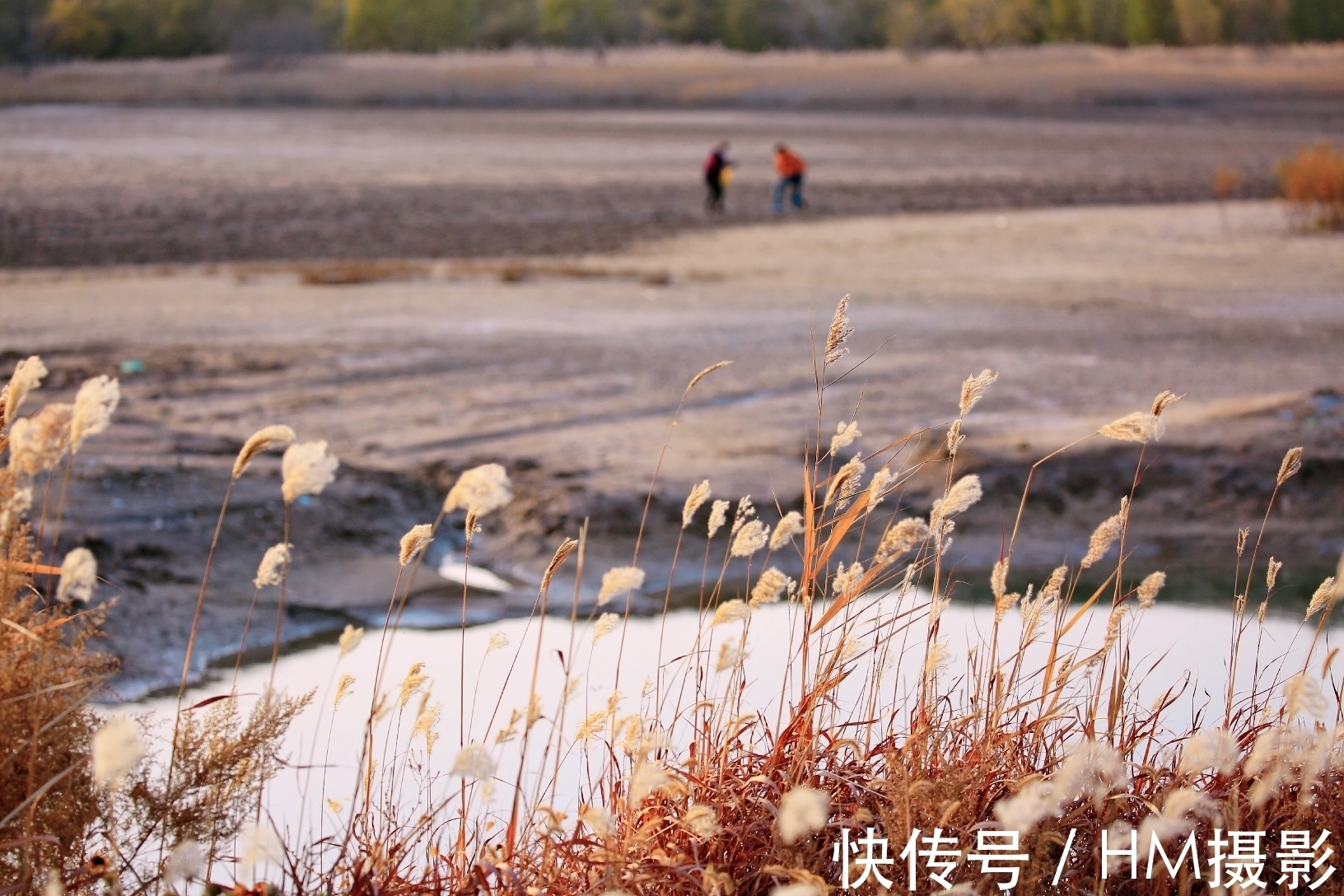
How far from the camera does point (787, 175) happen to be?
66.2 feet

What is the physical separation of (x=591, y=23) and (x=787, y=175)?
31.0 meters

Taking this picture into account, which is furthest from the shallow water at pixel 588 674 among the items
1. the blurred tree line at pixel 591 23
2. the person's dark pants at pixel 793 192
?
the blurred tree line at pixel 591 23

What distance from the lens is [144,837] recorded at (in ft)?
7.63

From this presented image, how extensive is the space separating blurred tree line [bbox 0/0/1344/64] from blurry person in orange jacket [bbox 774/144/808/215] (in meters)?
18.3

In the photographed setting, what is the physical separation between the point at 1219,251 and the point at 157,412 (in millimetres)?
11503

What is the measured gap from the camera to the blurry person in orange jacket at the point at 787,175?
19688mm

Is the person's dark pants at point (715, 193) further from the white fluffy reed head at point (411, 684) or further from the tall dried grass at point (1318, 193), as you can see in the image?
the white fluffy reed head at point (411, 684)

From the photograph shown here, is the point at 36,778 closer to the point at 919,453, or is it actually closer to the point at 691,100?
the point at 919,453

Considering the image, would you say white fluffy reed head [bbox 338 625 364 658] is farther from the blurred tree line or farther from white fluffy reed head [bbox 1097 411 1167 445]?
the blurred tree line

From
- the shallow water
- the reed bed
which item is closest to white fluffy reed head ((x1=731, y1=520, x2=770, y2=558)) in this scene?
the reed bed

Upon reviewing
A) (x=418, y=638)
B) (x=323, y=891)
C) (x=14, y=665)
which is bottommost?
(x=418, y=638)

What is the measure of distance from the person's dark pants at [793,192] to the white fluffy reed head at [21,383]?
18.4 meters

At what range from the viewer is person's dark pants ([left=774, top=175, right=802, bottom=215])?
20.3m

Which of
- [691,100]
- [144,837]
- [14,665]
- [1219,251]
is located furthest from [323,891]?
[691,100]
